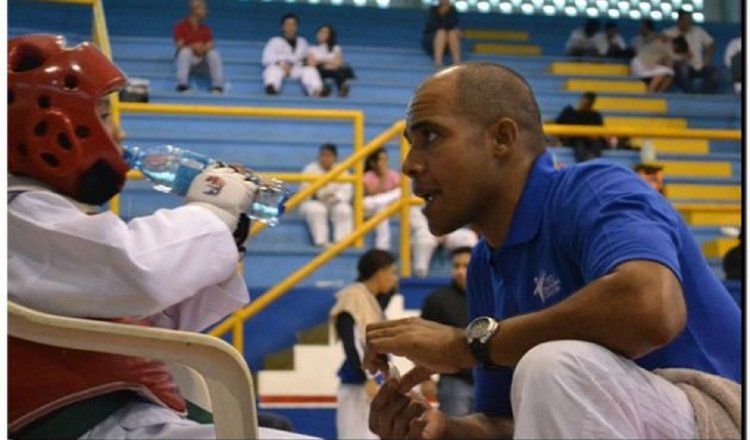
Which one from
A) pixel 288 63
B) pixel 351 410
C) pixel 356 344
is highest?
pixel 288 63

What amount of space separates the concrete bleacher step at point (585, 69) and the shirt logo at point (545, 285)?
9.66 meters

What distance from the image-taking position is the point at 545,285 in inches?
72.1

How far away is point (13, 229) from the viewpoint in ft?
6.11

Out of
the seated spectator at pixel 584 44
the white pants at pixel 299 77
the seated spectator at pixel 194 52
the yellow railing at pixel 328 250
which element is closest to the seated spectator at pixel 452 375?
the yellow railing at pixel 328 250

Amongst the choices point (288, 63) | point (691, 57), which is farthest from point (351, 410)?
point (691, 57)

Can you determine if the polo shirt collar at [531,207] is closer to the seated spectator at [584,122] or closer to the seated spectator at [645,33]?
the seated spectator at [584,122]

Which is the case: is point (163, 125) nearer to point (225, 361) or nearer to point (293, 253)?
point (293, 253)

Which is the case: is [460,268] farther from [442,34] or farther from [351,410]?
[442,34]

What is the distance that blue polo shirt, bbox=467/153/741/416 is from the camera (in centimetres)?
165

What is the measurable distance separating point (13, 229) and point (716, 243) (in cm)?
653

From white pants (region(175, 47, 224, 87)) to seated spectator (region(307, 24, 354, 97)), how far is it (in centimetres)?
87

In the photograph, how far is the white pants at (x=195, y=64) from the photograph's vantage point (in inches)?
368

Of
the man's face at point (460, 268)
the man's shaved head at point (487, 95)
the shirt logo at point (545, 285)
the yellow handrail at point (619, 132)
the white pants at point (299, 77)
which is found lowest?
the man's face at point (460, 268)

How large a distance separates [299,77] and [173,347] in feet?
27.2
